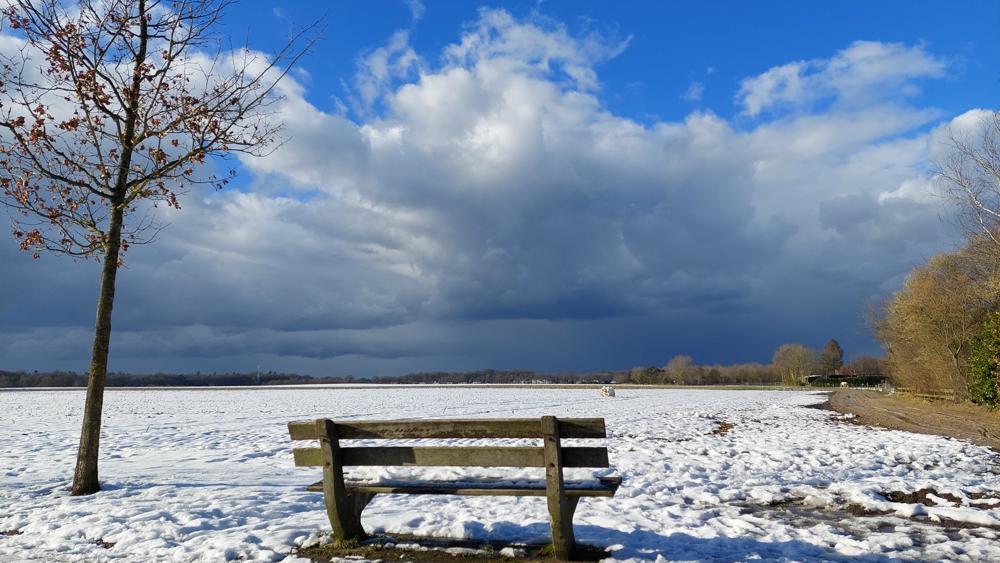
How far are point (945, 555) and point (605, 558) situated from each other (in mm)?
3066

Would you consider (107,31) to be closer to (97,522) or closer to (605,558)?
(97,522)

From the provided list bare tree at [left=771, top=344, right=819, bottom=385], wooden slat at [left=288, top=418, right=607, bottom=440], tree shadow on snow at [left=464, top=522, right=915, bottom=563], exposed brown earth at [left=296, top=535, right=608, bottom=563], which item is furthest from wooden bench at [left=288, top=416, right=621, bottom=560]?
bare tree at [left=771, top=344, right=819, bottom=385]

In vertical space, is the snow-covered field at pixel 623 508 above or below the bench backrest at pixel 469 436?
below

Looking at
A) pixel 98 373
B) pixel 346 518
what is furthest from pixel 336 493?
pixel 98 373

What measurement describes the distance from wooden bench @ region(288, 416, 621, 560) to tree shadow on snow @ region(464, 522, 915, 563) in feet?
1.90

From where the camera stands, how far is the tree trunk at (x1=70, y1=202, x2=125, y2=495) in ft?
29.8

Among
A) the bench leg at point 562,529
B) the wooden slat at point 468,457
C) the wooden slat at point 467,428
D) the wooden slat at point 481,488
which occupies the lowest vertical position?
the bench leg at point 562,529

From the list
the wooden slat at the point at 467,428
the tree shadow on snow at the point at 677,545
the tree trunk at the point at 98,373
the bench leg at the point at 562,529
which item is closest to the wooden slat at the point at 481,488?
the bench leg at the point at 562,529

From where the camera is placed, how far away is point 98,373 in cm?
945

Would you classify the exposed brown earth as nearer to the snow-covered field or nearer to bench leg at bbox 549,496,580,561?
bench leg at bbox 549,496,580,561

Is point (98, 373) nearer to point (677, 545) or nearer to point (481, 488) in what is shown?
point (481, 488)

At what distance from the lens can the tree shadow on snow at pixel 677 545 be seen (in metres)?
5.75

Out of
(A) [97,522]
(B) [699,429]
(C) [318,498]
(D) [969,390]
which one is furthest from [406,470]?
(D) [969,390]

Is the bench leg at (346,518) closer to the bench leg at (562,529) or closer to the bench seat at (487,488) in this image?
A: the bench seat at (487,488)
